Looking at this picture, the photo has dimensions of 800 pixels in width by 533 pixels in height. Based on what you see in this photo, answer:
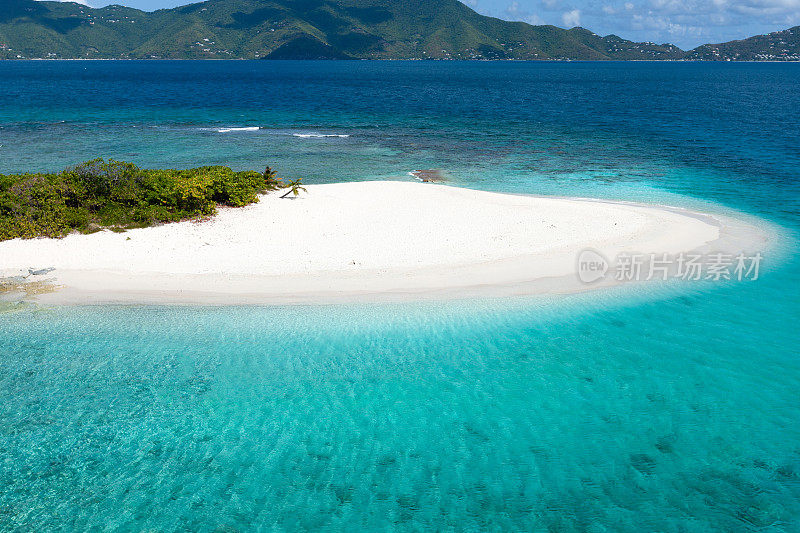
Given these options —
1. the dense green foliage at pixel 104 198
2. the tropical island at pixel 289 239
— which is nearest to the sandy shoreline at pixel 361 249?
the tropical island at pixel 289 239

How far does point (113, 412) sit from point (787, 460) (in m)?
14.2

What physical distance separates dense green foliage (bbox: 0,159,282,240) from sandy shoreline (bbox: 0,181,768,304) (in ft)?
2.55

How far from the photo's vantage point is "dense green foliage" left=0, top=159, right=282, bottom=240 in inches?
819

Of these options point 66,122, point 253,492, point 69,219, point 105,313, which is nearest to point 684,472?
point 253,492

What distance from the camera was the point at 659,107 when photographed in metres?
80.4

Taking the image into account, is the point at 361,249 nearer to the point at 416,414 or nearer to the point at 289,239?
the point at 289,239

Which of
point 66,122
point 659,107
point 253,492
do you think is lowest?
point 253,492

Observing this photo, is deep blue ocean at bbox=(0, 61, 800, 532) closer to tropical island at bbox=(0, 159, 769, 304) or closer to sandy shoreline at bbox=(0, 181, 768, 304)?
sandy shoreline at bbox=(0, 181, 768, 304)

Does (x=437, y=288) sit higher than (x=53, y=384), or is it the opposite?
(x=437, y=288)

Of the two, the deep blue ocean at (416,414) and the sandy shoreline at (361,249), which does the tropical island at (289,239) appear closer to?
the sandy shoreline at (361,249)

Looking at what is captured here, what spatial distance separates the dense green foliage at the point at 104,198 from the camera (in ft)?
68.3

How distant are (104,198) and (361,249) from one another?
1173 cm

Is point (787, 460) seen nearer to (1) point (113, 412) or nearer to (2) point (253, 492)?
(2) point (253, 492)

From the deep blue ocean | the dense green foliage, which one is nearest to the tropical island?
the dense green foliage
